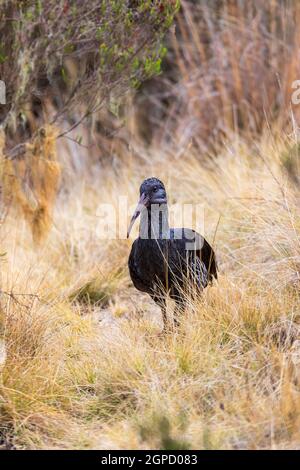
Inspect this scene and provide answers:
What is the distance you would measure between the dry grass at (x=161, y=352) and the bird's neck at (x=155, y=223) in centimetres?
47

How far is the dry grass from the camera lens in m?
3.86

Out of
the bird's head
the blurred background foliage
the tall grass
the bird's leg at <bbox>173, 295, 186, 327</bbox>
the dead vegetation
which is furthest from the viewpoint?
the tall grass

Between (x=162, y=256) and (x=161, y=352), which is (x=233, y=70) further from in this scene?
(x=161, y=352)

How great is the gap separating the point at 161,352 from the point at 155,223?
887 mm

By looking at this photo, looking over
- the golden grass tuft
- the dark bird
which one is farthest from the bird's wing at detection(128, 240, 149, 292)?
the golden grass tuft

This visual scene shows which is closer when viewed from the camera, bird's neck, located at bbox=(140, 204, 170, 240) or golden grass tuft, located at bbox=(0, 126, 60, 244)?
bird's neck, located at bbox=(140, 204, 170, 240)

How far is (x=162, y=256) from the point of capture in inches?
189

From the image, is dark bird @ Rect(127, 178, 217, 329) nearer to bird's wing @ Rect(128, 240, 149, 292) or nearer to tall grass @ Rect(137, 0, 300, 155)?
bird's wing @ Rect(128, 240, 149, 292)

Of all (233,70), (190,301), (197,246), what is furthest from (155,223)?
(233,70)

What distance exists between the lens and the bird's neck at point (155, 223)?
4.88 meters

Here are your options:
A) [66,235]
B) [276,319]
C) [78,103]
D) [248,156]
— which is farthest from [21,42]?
[276,319]
